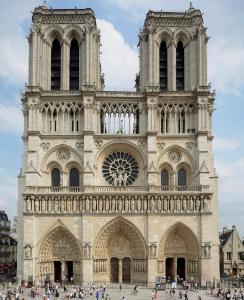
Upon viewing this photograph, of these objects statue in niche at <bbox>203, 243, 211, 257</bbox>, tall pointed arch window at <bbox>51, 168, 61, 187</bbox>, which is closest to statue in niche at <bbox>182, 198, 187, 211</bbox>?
statue in niche at <bbox>203, 243, 211, 257</bbox>

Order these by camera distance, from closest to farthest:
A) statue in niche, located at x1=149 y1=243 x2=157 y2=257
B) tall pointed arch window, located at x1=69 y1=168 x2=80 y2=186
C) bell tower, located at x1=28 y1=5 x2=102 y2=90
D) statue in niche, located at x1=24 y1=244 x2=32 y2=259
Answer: statue in niche, located at x1=24 y1=244 x2=32 y2=259 → statue in niche, located at x1=149 y1=243 x2=157 y2=257 → tall pointed arch window, located at x1=69 y1=168 x2=80 y2=186 → bell tower, located at x1=28 y1=5 x2=102 y2=90

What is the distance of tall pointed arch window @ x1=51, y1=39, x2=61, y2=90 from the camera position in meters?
51.2

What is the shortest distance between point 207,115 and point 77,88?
12268 mm

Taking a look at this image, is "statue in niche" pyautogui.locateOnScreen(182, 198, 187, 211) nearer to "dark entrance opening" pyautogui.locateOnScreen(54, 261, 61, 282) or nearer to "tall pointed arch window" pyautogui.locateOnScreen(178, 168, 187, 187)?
"tall pointed arch window" pyautogui.locateOnScreen(178, 168, 187, 187)

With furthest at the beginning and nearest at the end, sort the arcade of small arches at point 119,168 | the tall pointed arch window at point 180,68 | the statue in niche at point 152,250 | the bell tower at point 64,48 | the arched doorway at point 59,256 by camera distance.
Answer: the tall pointed arch window at point 180,68 → the bell tower at point 64,48 → the arcade of small arches at point 119,168 → the arched doorway at point 59,256 → the statue in niche at point 152,250

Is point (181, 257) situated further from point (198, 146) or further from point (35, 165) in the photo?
point (35, 165)

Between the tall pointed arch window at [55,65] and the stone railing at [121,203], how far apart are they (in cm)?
1089

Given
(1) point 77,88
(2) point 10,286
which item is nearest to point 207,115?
(1) point 77,88

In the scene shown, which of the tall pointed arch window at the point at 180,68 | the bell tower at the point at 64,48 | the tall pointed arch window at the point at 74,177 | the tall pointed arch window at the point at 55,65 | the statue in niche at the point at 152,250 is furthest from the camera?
the tall pointed arch window at the point at 180,68

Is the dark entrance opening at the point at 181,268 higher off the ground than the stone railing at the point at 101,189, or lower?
lower

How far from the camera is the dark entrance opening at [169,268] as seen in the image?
48312 millimetres

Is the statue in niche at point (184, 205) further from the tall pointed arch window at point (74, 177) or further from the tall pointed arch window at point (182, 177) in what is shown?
the tall pointed arch window at point (74, 177)

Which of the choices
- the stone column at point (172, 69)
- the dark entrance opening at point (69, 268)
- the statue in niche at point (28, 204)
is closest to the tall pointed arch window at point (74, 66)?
the stone column at point (172, 69)

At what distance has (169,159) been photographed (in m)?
49.5
